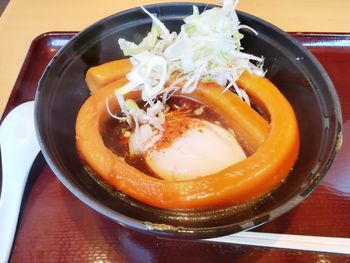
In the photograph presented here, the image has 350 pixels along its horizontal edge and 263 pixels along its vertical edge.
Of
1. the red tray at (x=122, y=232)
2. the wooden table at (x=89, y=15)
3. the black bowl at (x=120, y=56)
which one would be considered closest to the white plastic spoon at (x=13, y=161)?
the red tray at (x=122, y=232)

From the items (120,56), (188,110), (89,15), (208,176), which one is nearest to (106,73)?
(120,56)

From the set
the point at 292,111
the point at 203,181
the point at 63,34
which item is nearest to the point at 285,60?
the point at 292,111

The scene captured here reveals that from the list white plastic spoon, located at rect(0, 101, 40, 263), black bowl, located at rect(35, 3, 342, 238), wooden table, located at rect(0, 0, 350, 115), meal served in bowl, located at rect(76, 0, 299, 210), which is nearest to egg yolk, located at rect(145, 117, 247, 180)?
meal served in bowl, located at rect(76, 0, 299, 210)

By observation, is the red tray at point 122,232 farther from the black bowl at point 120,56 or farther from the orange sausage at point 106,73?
the orange sausage at point 106,73

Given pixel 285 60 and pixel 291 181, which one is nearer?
pixel 291 181

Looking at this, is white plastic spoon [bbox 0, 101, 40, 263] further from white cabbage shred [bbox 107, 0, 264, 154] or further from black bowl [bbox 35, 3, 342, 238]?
white cabbage shred [bbox 107, 0, 264, 154]

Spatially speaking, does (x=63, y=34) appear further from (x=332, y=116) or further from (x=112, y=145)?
(x=332, y=116)
